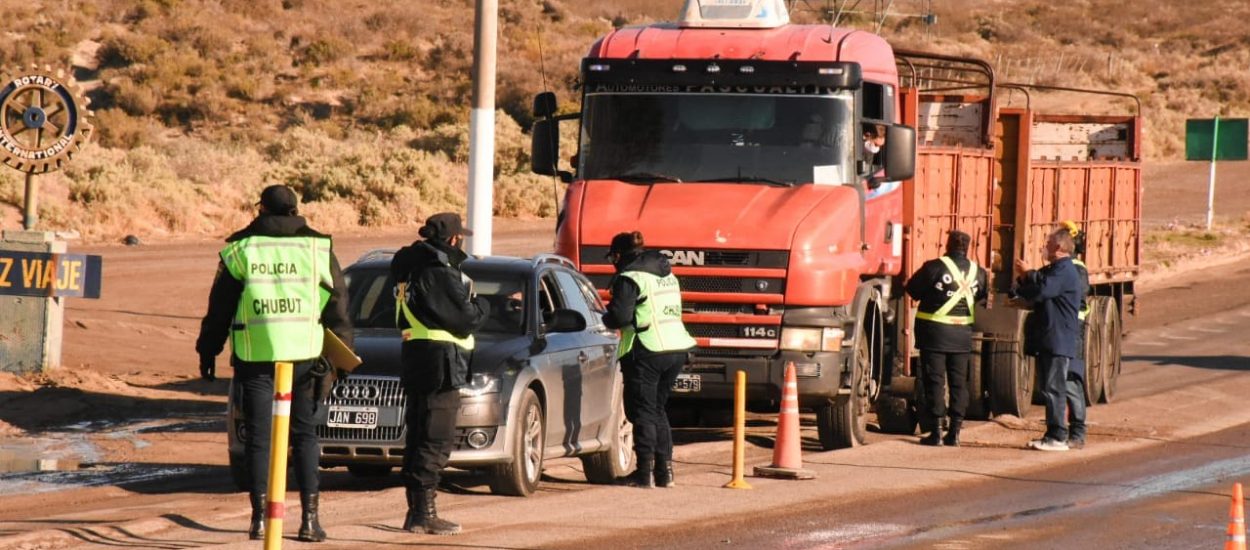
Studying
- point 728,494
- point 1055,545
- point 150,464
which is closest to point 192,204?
point 150,464

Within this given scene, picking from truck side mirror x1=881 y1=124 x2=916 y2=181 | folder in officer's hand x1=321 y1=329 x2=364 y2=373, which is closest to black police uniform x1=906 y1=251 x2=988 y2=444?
truck side mirror x1=881 y1=124 x2=916 y2=181

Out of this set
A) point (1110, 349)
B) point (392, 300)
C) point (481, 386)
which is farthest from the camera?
point (1110, 349)

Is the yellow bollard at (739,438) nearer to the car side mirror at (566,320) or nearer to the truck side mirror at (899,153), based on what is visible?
the car side mirror at (566,320)

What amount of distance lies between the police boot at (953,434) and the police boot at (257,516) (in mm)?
8288

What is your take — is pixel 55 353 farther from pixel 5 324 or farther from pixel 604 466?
pixel 604 466

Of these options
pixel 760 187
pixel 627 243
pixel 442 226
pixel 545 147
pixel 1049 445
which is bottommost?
pixel 1049 445

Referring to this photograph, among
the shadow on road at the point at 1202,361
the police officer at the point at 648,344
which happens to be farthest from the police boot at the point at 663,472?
the shadow on road at the point at 1202,361

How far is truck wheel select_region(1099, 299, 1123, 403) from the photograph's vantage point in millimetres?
21469

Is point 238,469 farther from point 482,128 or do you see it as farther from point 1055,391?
point 1055,391

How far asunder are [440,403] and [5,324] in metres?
9.79

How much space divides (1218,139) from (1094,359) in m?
27.3

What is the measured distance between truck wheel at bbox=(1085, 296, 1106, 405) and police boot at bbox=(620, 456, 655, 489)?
351 inches

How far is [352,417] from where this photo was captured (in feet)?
39.2

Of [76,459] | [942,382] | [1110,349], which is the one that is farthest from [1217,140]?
[76,459]
